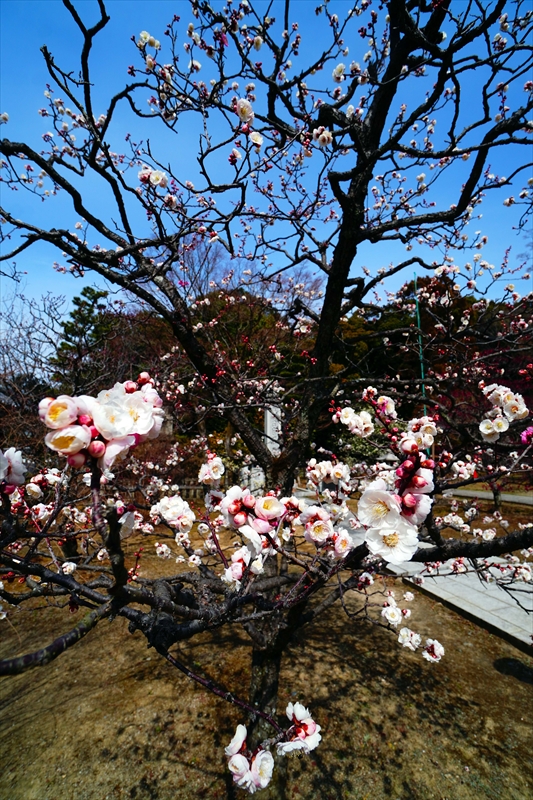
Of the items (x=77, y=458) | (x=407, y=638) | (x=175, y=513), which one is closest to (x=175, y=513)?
(x=175, y=513)

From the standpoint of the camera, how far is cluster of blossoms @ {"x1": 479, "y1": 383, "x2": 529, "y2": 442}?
2121 millimetres

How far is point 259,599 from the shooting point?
5.32ft

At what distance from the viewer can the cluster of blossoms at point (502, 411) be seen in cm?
212

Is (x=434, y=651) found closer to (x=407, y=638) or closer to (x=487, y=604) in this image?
(x=407, y=638)

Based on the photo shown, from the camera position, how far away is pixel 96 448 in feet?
2.63

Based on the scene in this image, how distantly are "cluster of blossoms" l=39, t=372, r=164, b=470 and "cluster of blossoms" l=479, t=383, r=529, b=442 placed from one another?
2.10 meters

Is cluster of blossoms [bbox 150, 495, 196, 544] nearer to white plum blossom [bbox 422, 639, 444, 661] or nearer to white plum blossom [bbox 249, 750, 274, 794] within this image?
white plum blossom [bbox 249, 750, 274, 794]

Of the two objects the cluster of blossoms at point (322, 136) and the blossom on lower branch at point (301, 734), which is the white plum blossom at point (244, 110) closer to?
the cluster of blossoms at point (322, 136)

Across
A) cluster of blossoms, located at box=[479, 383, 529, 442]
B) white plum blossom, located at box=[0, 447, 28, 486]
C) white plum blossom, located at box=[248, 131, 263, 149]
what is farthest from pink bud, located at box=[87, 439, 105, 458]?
white plum blossom, located at box=[248, 131, 263, 149]

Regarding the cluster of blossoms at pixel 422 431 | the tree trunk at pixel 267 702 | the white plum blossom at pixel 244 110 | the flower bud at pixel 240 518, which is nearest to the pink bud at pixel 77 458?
the flower bud at pixel 240 518

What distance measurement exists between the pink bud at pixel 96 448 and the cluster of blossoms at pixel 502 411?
2166 millimetres

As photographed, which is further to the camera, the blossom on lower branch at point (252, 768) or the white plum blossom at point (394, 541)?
the blossom on lower branch at point (252, 768)

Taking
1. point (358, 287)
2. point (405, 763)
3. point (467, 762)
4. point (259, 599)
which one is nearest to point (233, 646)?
point (405, 763)

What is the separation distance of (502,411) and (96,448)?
2341 mm
